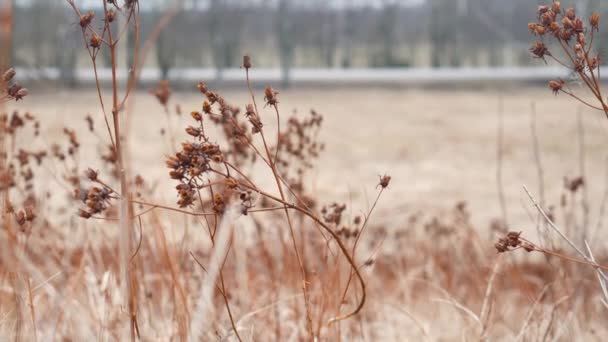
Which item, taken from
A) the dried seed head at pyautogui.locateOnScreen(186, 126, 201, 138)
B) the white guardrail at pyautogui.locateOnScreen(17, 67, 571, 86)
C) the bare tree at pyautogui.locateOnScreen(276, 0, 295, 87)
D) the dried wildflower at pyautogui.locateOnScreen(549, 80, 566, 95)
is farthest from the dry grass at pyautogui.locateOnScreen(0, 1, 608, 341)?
the bare tree at pyautogui.locateOnScreen(276, 0, 295, 87)

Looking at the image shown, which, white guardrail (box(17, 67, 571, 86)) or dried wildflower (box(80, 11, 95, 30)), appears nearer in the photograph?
dried wildflower (box(80, 11, 95, 30))

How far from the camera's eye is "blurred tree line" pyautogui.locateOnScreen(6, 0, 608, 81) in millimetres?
13828

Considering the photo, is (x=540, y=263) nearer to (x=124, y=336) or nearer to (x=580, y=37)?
(x=124, y=336)

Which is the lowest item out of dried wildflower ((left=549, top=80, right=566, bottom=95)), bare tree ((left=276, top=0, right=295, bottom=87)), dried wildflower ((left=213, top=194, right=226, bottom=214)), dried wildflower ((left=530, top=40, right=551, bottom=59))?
dried wildflower ((left=213, top=194, right=226, bottom=214))

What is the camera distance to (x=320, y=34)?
17.2m

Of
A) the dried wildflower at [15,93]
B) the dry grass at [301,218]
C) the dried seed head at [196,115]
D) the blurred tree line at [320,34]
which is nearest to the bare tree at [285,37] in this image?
the blurred tree line at [320,34]

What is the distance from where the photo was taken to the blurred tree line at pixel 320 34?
45.4 ft

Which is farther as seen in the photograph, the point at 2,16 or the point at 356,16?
the point at 356,16

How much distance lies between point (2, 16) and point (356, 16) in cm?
1717

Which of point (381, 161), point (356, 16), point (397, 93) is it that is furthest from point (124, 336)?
point (356, 16)

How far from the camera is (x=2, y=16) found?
1.06 metres

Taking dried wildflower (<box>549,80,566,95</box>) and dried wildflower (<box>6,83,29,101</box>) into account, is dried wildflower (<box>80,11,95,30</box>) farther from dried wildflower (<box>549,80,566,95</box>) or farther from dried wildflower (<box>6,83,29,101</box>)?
dried wildflower (<box>549,80,566,95</box>)

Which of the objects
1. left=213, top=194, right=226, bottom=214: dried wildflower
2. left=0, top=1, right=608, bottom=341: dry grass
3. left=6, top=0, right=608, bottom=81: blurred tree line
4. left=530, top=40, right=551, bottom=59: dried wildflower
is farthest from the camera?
left=6, top=0, right=608, bottom=81: blurred tree line

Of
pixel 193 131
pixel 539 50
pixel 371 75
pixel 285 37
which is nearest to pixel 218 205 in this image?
pixel 193 131
